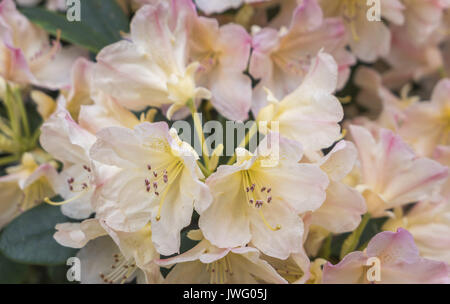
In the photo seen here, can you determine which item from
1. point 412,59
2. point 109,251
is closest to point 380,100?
point 412,59

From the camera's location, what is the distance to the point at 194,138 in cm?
82

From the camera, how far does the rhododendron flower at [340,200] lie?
74 cm

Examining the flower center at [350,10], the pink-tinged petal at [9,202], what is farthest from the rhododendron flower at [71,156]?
the flower center at [350,10]

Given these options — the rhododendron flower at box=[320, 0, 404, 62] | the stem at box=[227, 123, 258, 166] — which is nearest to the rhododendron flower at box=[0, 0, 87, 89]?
the stem at box=[227, 123, 258, 166]

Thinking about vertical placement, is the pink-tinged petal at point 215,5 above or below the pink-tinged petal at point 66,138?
above

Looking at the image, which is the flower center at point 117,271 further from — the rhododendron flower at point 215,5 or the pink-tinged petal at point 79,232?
the rhododendron flower at point 215,5

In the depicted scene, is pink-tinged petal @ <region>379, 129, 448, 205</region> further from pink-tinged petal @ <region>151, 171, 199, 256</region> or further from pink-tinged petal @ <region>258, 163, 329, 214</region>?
pink-tinged petal @ <region>151, 171, 199, 256</region>

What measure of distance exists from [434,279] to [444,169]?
18 cm

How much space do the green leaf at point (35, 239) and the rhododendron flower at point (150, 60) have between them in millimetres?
243

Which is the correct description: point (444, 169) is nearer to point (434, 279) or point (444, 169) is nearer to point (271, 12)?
point (434, 279)

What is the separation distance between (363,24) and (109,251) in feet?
2.13

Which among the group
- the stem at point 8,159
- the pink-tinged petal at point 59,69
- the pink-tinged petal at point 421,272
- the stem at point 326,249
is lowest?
the stem at point 326,249

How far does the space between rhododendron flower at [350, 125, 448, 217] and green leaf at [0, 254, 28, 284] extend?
0.61m

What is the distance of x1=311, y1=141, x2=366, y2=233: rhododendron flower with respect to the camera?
2.43 feet
